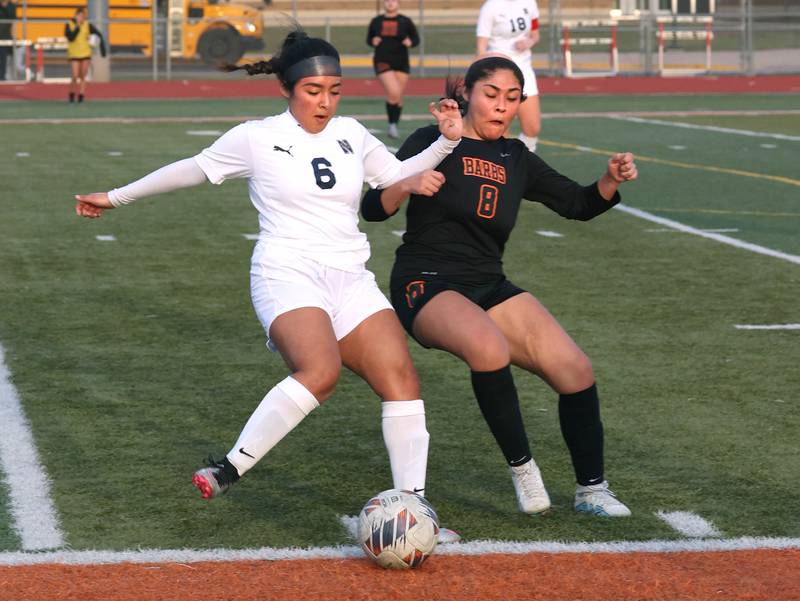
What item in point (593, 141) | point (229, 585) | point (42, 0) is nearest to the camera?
point (229, 585)

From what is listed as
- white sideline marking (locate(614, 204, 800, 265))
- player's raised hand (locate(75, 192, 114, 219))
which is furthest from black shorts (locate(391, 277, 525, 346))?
white sideline marking (locate(614, 204, 800, 265))

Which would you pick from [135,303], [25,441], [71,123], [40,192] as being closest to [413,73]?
[71,123]

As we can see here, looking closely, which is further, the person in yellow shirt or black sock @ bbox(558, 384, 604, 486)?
the person in yellow shirt

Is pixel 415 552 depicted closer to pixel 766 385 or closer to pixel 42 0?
pixel 766 385

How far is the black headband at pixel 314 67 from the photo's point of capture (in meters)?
5.89

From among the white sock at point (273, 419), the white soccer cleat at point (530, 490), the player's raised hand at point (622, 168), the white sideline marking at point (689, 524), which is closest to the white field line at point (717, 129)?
the player's raised hand at point (622, 168)

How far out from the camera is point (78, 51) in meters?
32.6

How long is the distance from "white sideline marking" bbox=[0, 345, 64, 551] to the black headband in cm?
188

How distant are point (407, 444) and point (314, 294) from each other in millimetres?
649

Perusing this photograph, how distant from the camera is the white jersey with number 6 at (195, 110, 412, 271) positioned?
586 centimetres

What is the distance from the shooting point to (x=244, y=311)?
10.2 metres

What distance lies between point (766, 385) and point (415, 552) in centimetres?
343

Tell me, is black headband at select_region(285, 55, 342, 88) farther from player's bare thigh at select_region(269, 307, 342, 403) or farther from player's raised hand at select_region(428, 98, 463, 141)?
player's bare thigh at select_region(269, 307, 342, 403)

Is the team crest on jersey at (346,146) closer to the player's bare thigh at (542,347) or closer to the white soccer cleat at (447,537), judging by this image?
the player's bare thigh at (542,347)
